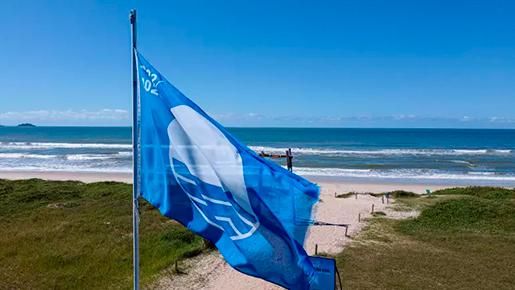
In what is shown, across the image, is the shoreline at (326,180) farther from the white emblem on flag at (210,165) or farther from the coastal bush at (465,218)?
the white emblem on flag at (210,165)

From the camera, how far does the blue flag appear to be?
3.88m

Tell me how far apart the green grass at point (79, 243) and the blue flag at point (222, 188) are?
5392 mm

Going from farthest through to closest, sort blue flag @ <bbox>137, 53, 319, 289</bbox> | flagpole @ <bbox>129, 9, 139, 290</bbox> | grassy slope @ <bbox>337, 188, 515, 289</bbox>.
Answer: grassy slope @ <bbox>337, 188, 515, 289</bbox> → flagpole @ <bbox>129, 9, 139, 290</bbox> → blue flag @ <bbox>137, 53, 319, 289</bbox>

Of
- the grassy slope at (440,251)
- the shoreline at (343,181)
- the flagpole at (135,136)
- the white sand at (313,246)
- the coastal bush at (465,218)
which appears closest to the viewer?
the flagpole at (135,136)

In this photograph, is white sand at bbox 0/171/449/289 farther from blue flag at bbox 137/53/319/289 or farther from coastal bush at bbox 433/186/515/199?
coastal bush at bbox 433/186/515/199

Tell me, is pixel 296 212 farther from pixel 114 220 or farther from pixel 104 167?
pixel 104 167

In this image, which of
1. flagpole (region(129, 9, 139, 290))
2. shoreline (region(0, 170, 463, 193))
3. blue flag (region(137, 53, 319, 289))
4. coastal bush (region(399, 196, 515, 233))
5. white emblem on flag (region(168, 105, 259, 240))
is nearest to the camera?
blue flag (region(137, 53, 319, 289))

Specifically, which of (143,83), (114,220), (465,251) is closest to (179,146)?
(143,83)

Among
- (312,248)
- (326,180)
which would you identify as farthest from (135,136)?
(326,180)

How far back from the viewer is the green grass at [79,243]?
9133 mm

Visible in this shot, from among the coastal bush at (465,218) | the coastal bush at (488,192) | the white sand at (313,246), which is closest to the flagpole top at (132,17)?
the white sand at (313,246)

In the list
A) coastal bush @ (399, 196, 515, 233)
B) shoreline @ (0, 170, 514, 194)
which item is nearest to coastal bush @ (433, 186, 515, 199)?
coastal bush @ (399, 196, 515, 233)

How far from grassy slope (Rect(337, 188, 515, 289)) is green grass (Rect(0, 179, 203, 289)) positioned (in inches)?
176

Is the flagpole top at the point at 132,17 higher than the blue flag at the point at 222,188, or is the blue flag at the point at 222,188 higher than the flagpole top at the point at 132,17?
the flagpole top at the point at 132,17
